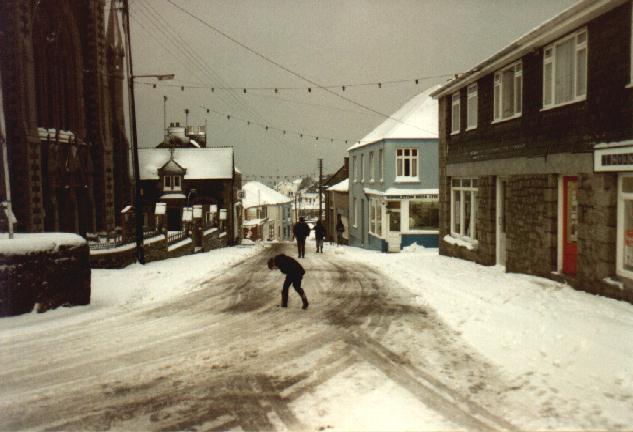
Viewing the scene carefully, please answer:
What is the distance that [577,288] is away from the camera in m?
12.7

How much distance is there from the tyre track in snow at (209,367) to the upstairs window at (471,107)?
992 centimetres

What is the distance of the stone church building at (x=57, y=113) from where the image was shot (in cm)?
2277

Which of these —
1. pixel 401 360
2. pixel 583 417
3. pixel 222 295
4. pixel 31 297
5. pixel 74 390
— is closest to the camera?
pixel 583 417

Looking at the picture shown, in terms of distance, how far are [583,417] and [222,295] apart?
9053mm

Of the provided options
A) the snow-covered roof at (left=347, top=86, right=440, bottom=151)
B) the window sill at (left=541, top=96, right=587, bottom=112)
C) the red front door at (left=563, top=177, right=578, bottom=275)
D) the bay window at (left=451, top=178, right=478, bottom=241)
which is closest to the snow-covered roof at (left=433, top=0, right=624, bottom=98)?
the window sill at (left=541, top=96, right=587, bottom=112)

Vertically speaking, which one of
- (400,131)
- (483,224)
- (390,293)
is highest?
(400,131)

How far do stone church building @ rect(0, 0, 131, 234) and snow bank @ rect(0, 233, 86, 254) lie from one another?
41.1 feet

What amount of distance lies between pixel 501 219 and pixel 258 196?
69222 mm

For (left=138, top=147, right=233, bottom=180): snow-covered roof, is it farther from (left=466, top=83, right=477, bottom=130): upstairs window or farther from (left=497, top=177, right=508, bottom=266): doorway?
(left=497, top=177, right=508, bottom=266): doorway

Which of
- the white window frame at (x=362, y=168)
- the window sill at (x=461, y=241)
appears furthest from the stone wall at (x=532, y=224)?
the white window frame at (x=362, y=168)

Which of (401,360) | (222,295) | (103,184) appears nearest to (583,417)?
(401,360)

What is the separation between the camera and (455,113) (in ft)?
72.9

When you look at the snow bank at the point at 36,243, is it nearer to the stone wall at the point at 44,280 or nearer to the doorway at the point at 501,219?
the stone wall at the point at 44,280

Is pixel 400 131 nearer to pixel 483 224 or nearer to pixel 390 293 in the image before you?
pixel 483 224
